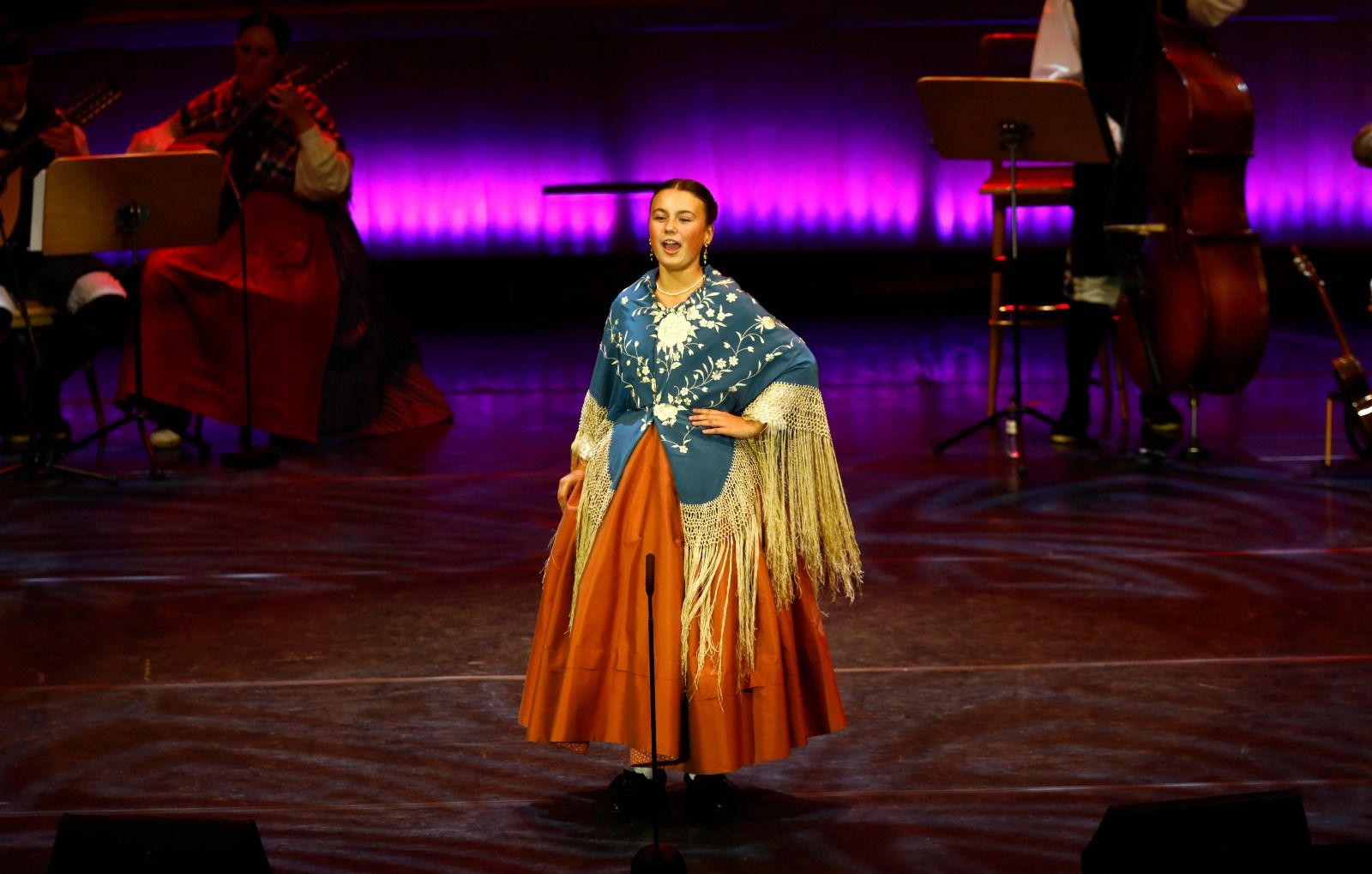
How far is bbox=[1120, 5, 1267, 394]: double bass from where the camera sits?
5199 millimetres

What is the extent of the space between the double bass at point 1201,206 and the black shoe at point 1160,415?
1.93 ft

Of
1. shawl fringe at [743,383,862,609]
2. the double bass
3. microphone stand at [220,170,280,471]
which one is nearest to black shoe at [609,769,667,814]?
shawl fringe at [743,383,862,609]

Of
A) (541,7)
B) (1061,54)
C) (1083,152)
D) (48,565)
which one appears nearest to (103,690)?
(48,565)

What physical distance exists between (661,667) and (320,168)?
4.16m

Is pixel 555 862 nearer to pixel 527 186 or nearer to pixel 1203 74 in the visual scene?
pixel 1203 74

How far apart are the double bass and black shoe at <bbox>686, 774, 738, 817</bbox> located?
9.48 feet

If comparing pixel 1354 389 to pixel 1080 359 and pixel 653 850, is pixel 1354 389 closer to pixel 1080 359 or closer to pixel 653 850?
pixel 1080 359

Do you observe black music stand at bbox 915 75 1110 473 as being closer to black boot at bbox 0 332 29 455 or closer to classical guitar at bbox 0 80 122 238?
classical guitar at bbox 0 80 122 238

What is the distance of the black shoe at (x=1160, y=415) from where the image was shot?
6027 mm

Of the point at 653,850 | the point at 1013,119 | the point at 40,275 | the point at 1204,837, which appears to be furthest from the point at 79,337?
the point at 1204,837

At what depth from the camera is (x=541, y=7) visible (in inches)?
403


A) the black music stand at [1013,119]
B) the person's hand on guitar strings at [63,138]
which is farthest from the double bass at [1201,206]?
the person's hand on guitar strings at [63,138]

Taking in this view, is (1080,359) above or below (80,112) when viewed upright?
below

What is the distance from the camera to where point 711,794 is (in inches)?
118
